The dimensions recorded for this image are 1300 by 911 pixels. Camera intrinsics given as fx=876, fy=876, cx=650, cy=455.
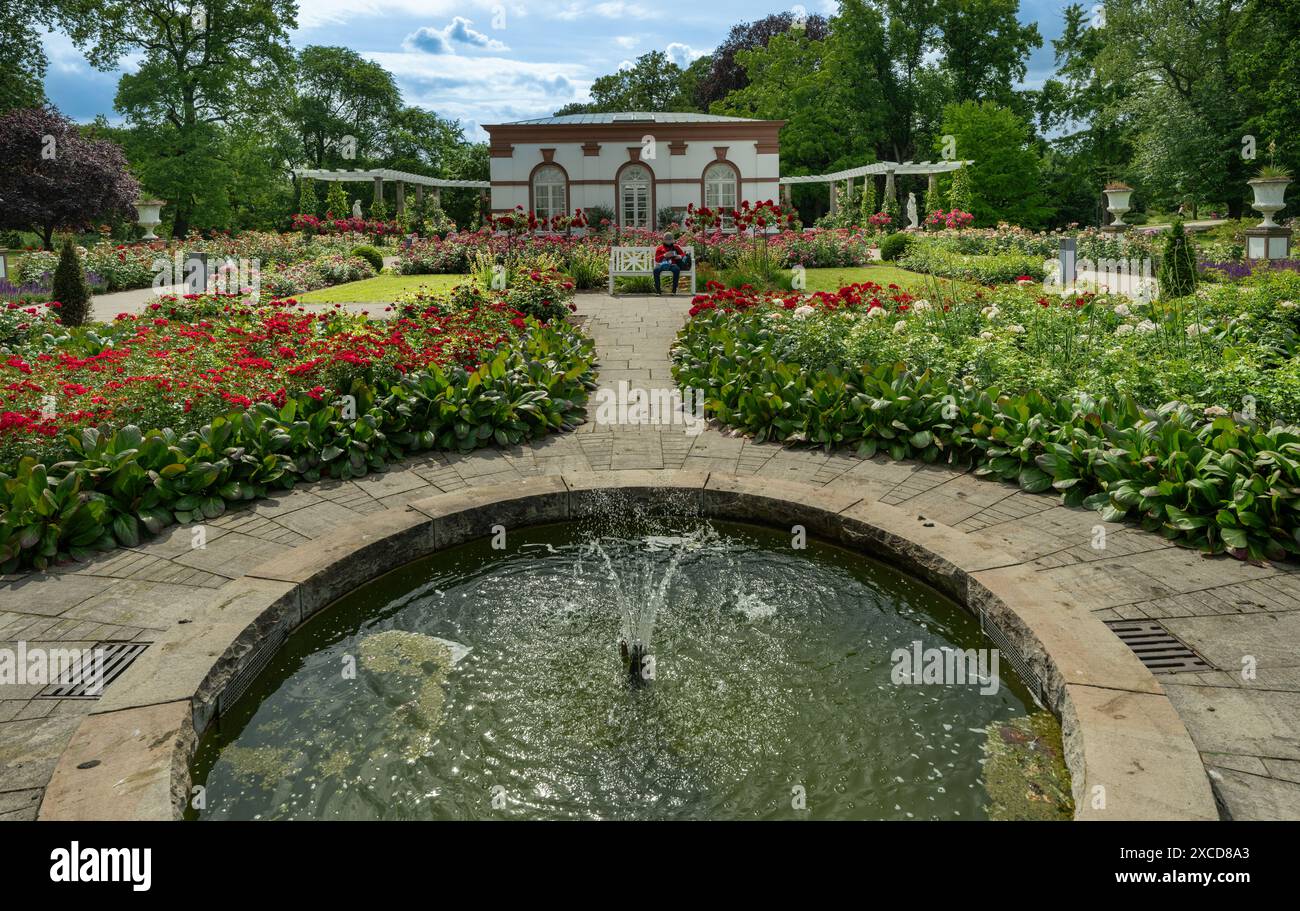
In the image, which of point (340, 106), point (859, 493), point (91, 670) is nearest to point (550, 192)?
point (340, 106)

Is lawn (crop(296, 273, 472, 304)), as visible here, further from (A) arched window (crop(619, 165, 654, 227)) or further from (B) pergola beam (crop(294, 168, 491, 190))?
(B) pergola beam (crop(294, 168, 491, 190))

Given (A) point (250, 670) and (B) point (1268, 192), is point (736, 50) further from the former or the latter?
(A) point (250, 670)

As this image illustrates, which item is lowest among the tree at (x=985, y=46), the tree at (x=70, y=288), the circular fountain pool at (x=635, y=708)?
the circular fountain pool at (x=635, y=708)

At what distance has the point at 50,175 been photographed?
23859mm

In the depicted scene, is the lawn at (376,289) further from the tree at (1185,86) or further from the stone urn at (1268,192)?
the tree at (1185,86)

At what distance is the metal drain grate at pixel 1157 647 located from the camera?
127 inches

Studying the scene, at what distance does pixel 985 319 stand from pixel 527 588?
5825mm

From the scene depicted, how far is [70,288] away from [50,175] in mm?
16372

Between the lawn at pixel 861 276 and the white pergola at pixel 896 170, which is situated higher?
the white pergola at pixel 896 170

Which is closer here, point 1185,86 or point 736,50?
point 1185,86

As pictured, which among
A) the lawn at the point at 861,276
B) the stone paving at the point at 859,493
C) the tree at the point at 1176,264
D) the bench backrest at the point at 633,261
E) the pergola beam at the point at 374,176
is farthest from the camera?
the pergola beam at the point at 374,176

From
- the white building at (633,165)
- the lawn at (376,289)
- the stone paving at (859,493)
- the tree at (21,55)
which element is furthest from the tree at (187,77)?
the stone paving at (859,493)

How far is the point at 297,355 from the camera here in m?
6.96

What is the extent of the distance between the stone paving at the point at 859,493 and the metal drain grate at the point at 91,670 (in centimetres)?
6
